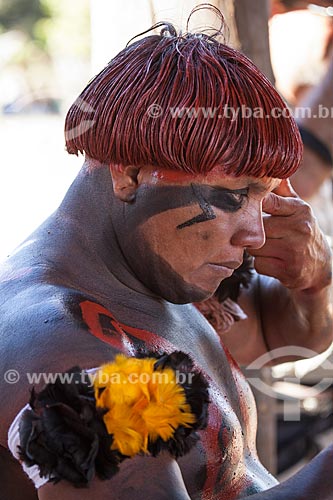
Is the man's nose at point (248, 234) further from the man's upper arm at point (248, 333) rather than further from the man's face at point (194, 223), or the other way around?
the man's upper arm at point (248, 333)

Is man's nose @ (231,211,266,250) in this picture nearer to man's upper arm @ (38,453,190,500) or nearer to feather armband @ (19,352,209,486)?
feather armband @ (19,352,209,486)

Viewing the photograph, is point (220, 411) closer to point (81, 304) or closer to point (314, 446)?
point (81, 304)

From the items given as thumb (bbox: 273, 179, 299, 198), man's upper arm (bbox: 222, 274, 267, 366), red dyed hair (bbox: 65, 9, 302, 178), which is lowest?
man's upper arm (bbox: 222, 274, 267, 366)

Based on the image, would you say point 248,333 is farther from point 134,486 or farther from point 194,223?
point 134,486

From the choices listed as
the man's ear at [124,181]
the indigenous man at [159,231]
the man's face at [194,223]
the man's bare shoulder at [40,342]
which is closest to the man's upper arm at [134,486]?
the indigenous man at [159,231]

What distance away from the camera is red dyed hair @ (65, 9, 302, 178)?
1.95 metres

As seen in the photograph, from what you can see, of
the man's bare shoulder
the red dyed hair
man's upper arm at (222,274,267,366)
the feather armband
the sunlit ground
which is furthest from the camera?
the sunlit ground

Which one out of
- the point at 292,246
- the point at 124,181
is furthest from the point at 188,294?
the point at 292,246

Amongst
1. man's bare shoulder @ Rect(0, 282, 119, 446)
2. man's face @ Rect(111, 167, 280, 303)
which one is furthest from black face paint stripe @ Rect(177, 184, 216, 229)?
man's bare shoulder @ Rect(0, 282, 119, 446)

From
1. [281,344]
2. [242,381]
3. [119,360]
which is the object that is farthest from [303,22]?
[119,360]

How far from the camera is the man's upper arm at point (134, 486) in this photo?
5.34 ft

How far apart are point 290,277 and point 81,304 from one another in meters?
0.98

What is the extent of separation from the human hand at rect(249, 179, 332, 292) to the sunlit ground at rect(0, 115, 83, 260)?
12.2ft

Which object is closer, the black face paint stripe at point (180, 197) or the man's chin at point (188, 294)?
the black face paint stripe at point (180, 197)
